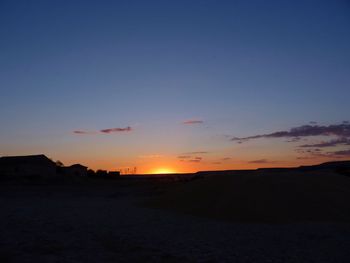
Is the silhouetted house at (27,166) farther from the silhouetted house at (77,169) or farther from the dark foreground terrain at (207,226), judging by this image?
the dark foreground terrain at (207,226)

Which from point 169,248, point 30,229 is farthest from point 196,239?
point 30,229

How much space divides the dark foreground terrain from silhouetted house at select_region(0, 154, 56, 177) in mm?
27875

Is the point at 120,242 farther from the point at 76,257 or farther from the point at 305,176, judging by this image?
the point at 305,176

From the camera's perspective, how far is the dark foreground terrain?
9312mm

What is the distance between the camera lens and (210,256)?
9047mm

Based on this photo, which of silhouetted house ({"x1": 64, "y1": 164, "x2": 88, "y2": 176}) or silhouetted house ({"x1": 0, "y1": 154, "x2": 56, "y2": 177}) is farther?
silhouetted house ({"x1": 64, "y1": 164, "x2": 88, "y2": 176})

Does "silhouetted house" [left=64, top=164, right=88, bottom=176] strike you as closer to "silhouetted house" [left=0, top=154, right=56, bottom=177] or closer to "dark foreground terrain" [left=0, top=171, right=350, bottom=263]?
"silhouetted house" [left=0, top=154, right=56, bottom=177]

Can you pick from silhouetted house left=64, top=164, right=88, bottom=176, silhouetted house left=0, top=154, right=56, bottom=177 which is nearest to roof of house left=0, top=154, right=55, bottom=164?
silhouetted house left=0, top=154, right=56, bottom=177

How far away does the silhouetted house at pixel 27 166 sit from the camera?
146ft

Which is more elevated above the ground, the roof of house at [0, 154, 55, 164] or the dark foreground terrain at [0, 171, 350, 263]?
the roof of house at [0, 154, 55, 164]

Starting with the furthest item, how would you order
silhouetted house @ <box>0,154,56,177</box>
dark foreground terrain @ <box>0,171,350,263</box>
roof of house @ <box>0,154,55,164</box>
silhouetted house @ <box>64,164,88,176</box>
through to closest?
1. silhouetted house @ <box>64,164,88,176</box>
2. roof of house @ <box>0,154,55,164</box>
3. silhouetted house @ <box>0,154,56,177</box>
4. dark foreground terrain @ <box>0,171,350,263</box>

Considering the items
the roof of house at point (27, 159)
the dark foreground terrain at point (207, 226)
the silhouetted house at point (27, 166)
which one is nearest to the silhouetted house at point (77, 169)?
the silhouetted house at point (27, 166)

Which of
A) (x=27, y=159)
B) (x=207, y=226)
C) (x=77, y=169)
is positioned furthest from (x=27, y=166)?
(x=207, y=226)

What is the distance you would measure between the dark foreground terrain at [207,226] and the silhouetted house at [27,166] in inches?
1097
